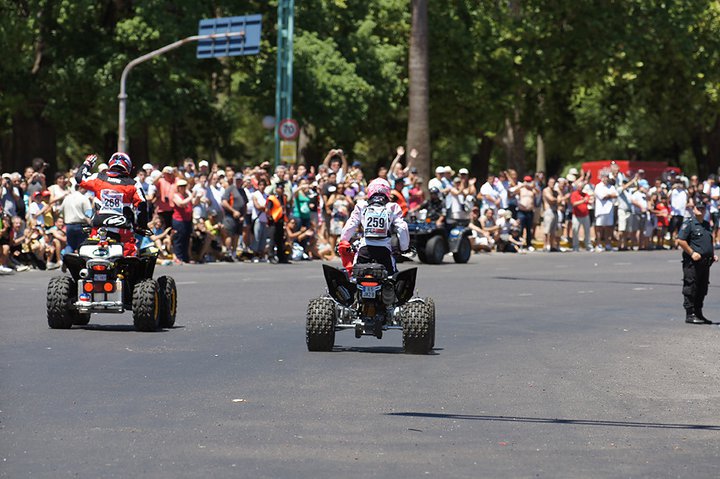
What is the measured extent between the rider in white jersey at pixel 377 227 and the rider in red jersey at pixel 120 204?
8.07 ft

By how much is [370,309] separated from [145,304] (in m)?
2.65

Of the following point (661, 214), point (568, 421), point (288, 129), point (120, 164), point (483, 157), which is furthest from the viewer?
point (483, 157)

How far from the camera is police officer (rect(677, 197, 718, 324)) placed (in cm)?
1928

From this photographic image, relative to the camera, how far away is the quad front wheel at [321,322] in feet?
48.7

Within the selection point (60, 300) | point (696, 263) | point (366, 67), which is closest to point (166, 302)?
point (60, 300)

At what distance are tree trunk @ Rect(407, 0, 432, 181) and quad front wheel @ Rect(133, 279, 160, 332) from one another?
21.5 m

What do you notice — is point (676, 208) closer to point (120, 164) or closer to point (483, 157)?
point (483, 157)

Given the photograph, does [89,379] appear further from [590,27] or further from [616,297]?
[590,27]

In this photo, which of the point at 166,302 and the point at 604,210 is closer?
the point at 166,302

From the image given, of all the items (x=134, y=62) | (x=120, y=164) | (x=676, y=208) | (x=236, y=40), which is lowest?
(x=676, y=208)

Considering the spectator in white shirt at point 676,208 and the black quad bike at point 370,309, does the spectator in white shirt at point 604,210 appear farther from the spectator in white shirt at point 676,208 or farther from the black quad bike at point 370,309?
the black quad bike at point 370,309

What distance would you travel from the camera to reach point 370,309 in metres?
15.2

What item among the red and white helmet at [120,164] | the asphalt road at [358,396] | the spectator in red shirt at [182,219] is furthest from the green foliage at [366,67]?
the red and white helmet at [120,164]

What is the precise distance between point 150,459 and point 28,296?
12.8 metres
